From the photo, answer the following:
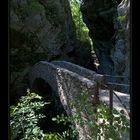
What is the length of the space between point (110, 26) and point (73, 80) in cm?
1336

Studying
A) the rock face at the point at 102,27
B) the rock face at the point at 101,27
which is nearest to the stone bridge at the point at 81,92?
the rock face at the point at 102,27

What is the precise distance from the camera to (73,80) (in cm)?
777

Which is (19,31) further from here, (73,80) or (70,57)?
(73,80)

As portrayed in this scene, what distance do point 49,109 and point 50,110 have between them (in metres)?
0.06

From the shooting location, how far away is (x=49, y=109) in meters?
15.3

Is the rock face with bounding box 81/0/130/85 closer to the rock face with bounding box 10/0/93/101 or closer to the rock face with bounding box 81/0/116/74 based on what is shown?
the rock face with bounding box 81/0/116/74

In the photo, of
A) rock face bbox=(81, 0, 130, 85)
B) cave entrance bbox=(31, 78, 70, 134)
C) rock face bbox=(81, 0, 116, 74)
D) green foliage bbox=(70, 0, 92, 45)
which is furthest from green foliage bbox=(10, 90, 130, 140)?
green foliage bbox=(70, 0, 92, 45)

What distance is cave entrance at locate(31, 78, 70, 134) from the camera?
13.4 m

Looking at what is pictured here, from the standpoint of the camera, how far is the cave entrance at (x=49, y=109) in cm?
1344

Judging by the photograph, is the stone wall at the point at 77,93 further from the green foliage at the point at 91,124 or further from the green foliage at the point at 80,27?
the green foliage at the point at 80,27

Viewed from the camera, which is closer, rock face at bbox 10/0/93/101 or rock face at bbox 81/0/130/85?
rock face at bbox 10/0/93/101

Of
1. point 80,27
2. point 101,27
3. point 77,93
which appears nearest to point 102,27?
point 101,27

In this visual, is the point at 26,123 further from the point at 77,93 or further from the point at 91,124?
the point at 77,93
